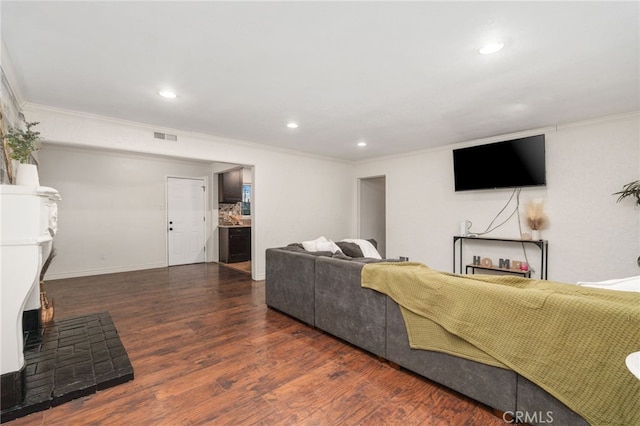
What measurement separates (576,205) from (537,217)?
0.45 meters

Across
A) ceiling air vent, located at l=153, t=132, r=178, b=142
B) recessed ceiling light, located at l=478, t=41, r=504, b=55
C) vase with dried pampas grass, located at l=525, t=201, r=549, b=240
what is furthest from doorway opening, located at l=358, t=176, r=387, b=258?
recessed ceiling light, located at l=478, t=41, r=504, b=55

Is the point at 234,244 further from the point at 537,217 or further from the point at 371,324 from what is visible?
the point at 537,217

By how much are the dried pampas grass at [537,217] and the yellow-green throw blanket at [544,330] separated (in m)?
2.73

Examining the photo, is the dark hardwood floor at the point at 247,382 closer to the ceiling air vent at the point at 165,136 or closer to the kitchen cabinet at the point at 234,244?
the ceiling air vent at the point at 165,136

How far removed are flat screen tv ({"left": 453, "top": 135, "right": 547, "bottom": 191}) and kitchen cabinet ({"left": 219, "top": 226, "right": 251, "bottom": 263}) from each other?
4.88 m

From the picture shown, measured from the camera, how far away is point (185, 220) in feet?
22.2

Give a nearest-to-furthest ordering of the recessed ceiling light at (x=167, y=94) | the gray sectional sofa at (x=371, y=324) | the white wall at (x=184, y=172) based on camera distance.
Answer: the gray sectional sofa at (x=371, y=324) → the recessed ceiling light at (x=167, y=94) → the white wall at (x=184, y=172)

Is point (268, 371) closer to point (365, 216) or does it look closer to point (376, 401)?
point (376, 401)

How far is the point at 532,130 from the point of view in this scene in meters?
4.12

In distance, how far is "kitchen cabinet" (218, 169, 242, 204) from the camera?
6.95 metres

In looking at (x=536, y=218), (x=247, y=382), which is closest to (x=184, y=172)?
(x=247, y=382)

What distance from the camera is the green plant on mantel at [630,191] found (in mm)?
3277

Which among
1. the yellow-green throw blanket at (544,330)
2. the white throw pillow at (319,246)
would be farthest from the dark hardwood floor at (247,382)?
the white throw pillow at (319,246)

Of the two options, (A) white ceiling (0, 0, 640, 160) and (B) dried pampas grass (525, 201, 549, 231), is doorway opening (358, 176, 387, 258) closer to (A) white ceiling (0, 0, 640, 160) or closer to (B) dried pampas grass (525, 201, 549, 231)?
(B) dried pampas grass (525, 201, 549, 231)
